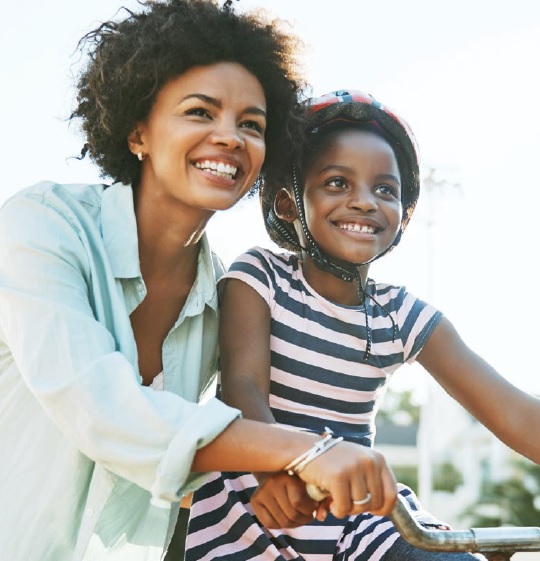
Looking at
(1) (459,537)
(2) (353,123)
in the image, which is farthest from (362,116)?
(1) (459,537)

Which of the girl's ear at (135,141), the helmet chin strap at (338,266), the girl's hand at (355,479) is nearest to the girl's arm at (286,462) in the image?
the girl's hand at (355,479)

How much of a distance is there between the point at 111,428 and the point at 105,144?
57.4 inches

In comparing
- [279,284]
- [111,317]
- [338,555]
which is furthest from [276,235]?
[338,555]

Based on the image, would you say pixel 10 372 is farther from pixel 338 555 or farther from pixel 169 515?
pixel 338 555

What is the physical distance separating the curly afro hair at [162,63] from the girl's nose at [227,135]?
0.27 m

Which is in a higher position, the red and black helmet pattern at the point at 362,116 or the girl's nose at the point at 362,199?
the red and black helmet pattern at the point at 362,116

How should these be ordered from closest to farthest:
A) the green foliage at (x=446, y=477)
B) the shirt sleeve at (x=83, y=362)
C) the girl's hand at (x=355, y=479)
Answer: the girl's hand at (x=355, y=479), the shirt sleeve at (x=83, y=362), the green foliage at (x=446, y=477)

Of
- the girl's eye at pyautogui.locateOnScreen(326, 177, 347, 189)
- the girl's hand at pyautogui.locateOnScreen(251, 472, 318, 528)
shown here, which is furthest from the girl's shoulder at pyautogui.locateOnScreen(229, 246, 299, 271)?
the girl's hand at pyautogui.locateOnScreen(251, 472, 318, 528)

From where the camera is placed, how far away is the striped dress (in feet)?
10.0

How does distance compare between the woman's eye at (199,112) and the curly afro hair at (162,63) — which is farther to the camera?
the curly afro hair at (162,63)

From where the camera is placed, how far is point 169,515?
3.05 meters

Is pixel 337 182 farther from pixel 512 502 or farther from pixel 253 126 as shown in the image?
pixel 512 502

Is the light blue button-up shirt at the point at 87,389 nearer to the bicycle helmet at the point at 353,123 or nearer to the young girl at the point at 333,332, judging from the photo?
the young girl at the point at 333,332

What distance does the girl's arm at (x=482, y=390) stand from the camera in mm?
3391
